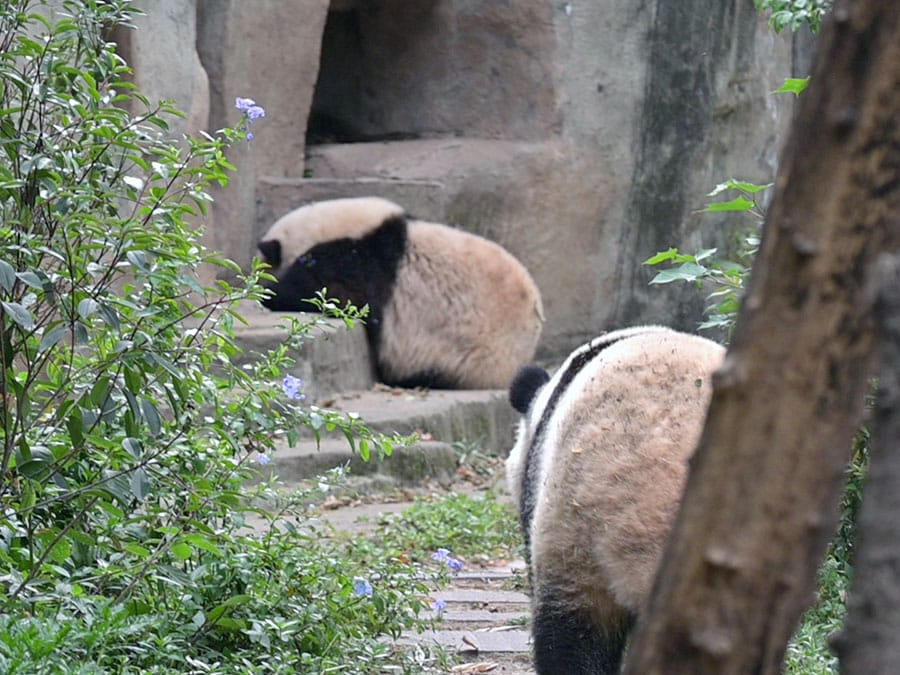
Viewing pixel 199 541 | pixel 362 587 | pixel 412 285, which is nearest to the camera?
pixel 199 541

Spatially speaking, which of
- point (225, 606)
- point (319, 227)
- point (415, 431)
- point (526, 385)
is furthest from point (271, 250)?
point (225, 606)

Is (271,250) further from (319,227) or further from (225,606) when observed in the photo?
(225,606)

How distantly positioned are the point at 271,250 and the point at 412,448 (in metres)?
1.78

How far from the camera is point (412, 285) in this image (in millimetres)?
8227

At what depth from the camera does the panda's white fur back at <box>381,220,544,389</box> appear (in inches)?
323

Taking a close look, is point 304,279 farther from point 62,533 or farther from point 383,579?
point 62,533

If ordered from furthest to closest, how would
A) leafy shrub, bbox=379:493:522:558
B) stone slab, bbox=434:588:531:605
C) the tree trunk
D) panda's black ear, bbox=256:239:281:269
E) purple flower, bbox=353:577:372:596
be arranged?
1. panda's black ear, bbox=256:239:281:269
2. leafy shrub, bbox=379:493:522:558
3. stone slab, bbox=434:588:531:605
4. purple flower, bbox=353:577:372:596
5. the tree trunk

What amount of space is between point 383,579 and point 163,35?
3695 millimetres

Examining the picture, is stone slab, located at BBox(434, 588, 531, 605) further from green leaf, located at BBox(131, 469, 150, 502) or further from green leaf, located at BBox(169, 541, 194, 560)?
green leaf, located at BBox(131, 469, 150, 502)

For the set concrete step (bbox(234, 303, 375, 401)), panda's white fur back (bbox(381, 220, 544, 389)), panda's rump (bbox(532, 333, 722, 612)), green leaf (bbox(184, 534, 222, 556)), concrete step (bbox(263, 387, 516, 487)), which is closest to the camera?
green leaf (bbox(184, 534, 222, 556))

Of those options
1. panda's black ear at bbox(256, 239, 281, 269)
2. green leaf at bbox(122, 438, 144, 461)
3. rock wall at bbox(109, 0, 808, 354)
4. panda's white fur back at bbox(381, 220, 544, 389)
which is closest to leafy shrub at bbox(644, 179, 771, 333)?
green leaf at bbox(122, 438, 144, 461)

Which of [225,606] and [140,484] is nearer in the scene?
[140,484]

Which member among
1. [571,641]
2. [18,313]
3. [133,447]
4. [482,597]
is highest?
[18,313]

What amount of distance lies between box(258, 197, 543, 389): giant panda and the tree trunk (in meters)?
6.70
